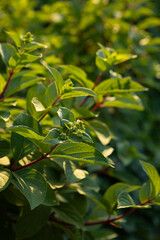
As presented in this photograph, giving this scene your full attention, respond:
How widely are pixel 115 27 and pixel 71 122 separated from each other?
1.56 m

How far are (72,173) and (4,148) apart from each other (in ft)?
0.68

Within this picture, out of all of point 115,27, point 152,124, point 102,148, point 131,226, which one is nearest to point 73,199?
point 102,148

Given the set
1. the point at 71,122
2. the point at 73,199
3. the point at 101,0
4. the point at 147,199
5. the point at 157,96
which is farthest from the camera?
the point at 157,96

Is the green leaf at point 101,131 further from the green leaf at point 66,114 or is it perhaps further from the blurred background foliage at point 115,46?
the blurred background foliage at point 115,46

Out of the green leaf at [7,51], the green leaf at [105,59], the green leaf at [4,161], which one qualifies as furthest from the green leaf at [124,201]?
the green leaf at [7,51]

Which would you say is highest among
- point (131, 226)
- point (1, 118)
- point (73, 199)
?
point (1, 118)

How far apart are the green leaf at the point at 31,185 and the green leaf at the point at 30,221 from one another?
22 centimetres

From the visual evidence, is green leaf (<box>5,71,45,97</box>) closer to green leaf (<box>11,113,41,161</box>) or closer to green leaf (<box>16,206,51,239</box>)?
green leaf (<box>11,113,41,161</box>)

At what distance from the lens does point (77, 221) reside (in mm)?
963

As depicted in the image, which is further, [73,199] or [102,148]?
[73,199]

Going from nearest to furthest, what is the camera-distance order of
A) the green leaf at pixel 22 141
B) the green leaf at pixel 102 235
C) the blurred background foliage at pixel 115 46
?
the green leaf at pixel 22 141 → the green leaf at pixel 102 235 → the blurred background foliage at pixel 115 46

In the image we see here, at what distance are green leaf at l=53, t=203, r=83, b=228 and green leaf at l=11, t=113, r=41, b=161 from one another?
273mm

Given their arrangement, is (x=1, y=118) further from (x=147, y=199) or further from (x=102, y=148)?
(x=147, y=199)

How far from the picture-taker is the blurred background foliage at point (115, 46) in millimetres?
1916
